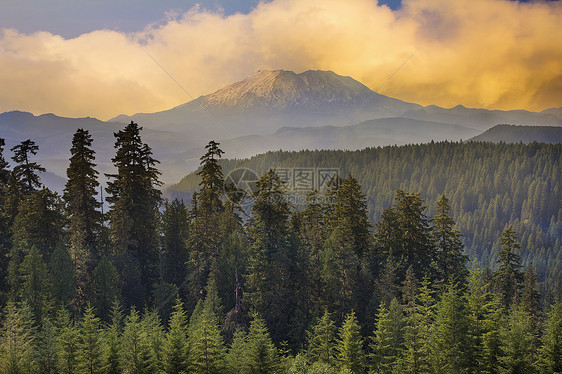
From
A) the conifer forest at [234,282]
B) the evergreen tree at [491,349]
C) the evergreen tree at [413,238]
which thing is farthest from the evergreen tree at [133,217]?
the evergreen tree at [491,349]

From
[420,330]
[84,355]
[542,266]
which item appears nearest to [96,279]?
[84,355]

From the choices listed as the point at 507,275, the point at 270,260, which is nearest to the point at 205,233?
the point at 270,260

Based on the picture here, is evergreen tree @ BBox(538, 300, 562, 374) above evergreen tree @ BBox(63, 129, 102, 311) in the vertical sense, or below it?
below

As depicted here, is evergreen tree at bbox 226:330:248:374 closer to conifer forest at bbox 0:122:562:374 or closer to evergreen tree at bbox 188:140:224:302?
conifer forest at bbox 0:122:562:374

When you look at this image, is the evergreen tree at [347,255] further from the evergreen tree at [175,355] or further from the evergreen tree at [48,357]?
the evergreen tree at [48,357]

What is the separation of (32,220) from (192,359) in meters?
26.4

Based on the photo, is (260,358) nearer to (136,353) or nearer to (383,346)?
(136,353)

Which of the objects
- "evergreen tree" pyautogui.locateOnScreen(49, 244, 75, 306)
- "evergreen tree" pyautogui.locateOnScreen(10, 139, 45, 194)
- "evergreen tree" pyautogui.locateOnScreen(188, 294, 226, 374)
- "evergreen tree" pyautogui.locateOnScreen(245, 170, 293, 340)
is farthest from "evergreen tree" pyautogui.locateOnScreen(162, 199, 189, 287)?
"evergreen tree" pyautogui.locateOnScreen(188, 294, 226, 374)

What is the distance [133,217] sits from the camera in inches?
1893

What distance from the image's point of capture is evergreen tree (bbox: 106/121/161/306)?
46375 mm

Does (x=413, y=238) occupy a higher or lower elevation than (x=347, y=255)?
higher

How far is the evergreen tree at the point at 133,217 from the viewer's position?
152 ft

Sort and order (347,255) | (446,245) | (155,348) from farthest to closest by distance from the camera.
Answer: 1. (446,245)
2. (347,255)
3. (155,348)

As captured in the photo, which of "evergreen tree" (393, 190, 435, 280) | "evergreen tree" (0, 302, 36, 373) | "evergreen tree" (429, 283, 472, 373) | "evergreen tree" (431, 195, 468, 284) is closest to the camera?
"evergreen tree" (0, 302, 36, 373)
